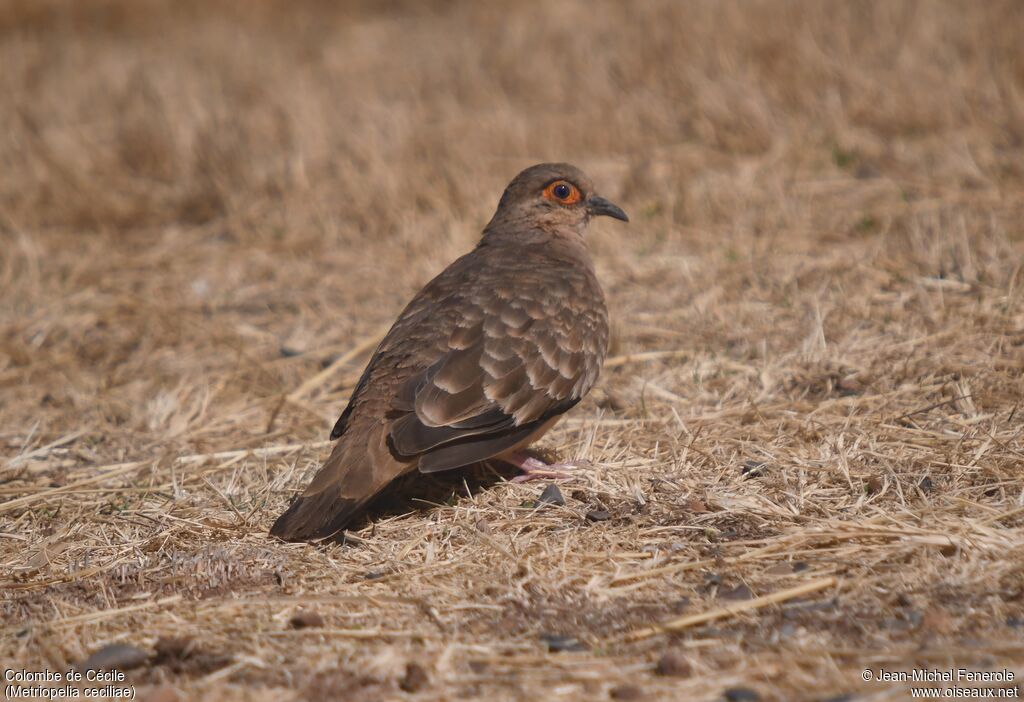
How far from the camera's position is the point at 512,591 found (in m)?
3.87

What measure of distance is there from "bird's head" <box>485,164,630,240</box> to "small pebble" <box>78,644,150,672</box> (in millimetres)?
3089

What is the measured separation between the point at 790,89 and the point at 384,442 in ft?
21.4

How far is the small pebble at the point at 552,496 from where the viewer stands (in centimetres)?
452

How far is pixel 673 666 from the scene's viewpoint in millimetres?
3301

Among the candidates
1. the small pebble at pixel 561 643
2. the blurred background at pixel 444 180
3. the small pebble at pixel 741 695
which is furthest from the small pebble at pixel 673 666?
the blurred background at pixel 444 180

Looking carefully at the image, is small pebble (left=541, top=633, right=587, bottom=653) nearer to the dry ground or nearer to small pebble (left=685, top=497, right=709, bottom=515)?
the dry ground

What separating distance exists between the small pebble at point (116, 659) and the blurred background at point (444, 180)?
2238mm

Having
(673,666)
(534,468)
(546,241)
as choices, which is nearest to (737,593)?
(673,666)

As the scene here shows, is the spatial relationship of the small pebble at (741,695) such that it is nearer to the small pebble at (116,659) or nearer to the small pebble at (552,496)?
the small pebble at (552,496)

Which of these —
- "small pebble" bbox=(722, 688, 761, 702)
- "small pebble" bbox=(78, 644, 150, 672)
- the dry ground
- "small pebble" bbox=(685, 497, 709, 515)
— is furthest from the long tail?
"small pebble" bbox=(722, 688, 761, 702)

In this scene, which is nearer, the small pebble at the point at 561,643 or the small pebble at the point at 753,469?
the small pebble at the point at 561,643

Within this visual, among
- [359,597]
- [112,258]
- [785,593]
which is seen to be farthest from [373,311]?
[785,593]

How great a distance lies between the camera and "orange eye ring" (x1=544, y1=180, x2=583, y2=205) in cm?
596
